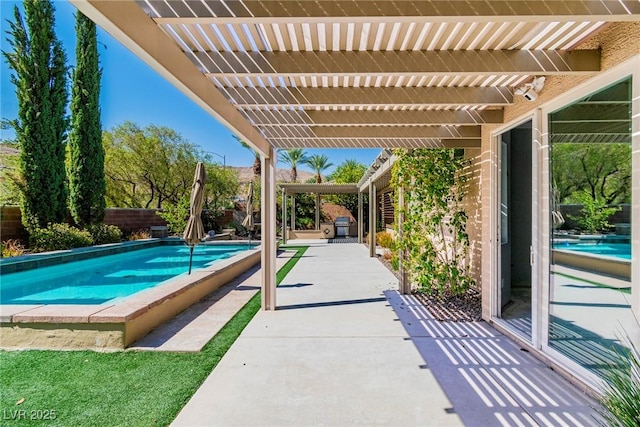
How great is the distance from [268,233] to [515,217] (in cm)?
451

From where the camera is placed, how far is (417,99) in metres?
4.03

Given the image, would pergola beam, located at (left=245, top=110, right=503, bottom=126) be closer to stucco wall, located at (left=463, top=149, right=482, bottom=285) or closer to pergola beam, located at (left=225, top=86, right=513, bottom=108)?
pergola beam, located at (left=225, top=86, right=513, bottom=108)

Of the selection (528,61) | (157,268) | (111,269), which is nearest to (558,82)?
(528,61)

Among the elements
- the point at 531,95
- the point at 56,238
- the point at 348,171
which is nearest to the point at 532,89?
the point at 531,95

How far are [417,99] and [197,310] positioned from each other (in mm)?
4541

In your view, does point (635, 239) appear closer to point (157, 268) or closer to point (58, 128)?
point (157, 268)

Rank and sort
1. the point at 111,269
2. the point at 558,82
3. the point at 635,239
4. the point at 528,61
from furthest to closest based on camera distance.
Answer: the point at 111,269 → the point at 558,82 → the point at 528,61 → the point at 635,239

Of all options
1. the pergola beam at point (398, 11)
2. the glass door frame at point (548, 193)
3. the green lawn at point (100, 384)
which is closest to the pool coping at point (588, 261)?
the glass door frame at point (548, 193)

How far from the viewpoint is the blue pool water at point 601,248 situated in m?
2.95

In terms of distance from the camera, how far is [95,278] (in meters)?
8.92

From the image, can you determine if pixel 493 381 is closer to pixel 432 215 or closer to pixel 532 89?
pixel 532 89

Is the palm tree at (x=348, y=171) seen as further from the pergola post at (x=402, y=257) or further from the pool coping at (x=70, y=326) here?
the pool coping at (x=70, y=326)

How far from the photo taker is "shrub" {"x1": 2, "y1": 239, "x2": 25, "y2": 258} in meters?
10.4

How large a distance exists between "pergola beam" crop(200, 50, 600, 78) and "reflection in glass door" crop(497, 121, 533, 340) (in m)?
2.10
